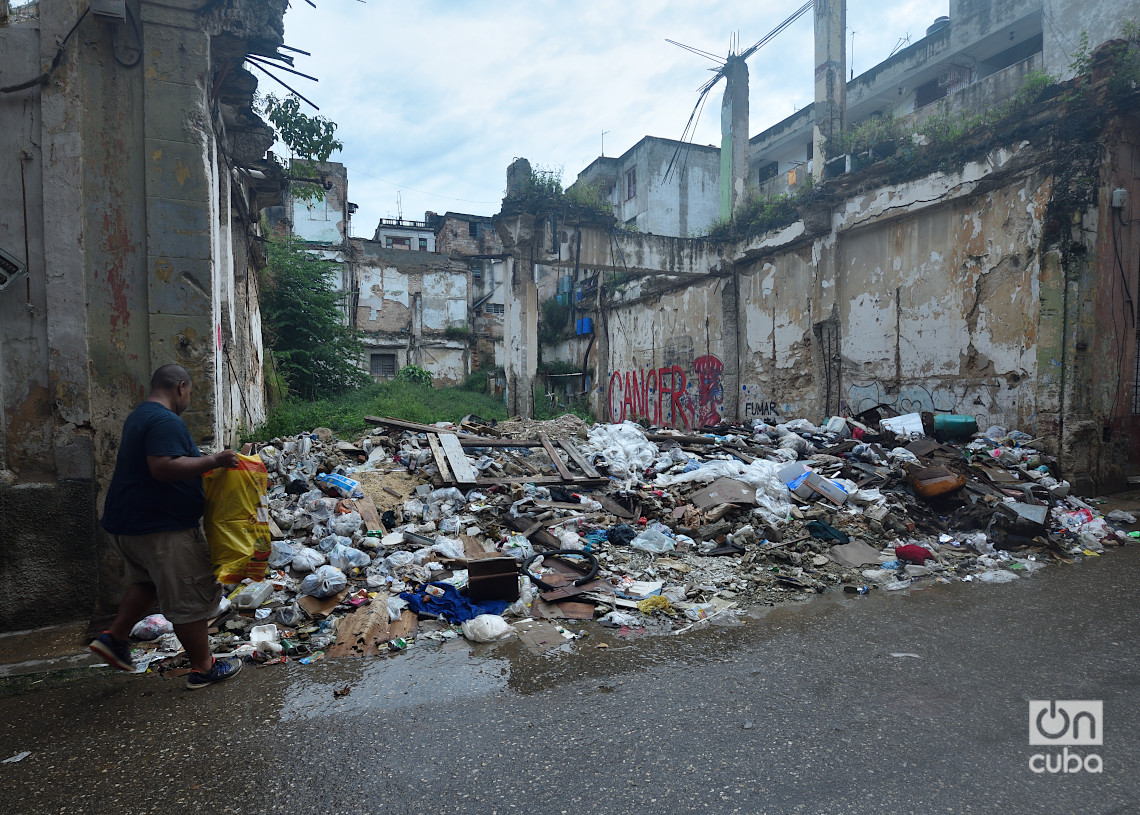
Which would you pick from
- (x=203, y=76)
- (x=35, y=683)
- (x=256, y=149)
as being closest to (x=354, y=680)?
(x=35, y=683)

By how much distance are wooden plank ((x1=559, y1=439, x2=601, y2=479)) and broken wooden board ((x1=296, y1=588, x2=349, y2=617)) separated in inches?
137

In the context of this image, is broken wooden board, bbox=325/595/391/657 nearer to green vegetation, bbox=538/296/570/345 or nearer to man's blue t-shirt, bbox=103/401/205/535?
man's blue t-shirt, bbox=103/401/205/535

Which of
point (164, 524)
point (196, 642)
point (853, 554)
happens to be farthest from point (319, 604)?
point (853, 554)

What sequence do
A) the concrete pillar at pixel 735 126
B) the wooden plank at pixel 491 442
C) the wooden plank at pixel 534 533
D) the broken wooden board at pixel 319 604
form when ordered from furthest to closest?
1. the concrete pillar at pixel 735 126
2. the wooden plank at pixel 491 442
3. the wooden plank at pixel 534 533
4. the broken wooden board at pixel 319 604

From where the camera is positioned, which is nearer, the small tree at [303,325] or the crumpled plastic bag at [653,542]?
the crumpled plastic bag at [653,542]

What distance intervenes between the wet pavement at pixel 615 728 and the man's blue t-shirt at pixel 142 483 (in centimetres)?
83

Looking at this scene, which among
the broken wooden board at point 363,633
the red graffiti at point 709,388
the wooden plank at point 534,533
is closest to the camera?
the broken wooden board at point 363,633

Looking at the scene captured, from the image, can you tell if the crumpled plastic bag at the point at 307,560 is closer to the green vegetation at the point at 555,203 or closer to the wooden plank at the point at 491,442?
the wooden plank at the point at 491,442

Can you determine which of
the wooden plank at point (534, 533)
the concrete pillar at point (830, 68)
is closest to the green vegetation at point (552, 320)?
the concrete pillar at point (830, 68)

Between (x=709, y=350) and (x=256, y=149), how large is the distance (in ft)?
31.3

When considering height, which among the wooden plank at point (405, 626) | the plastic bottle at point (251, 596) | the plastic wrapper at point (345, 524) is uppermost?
the plastic wrapper at point (345, 524)

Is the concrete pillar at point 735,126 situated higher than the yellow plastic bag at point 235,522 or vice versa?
the concrete pillar at point 735,126

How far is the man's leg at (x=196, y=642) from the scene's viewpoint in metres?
2.89

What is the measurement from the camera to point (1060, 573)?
4855mm
